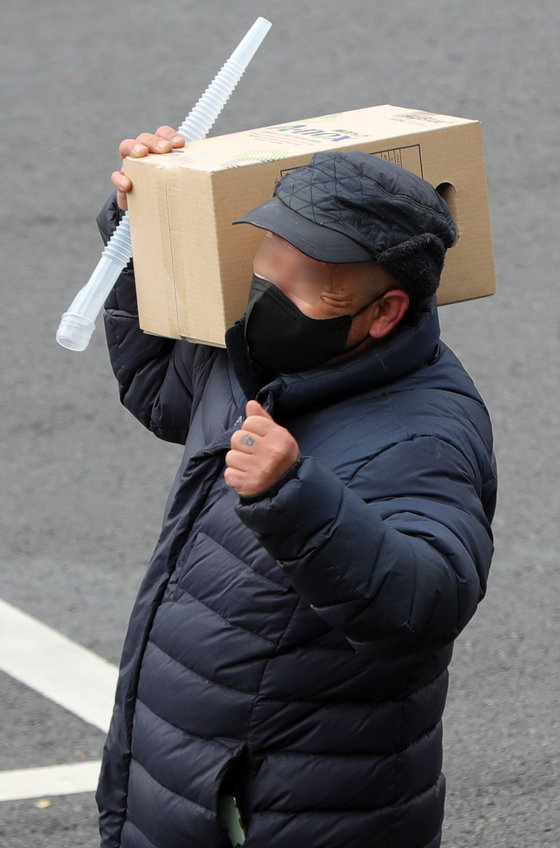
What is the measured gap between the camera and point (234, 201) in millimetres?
2705

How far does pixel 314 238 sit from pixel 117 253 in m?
0.78

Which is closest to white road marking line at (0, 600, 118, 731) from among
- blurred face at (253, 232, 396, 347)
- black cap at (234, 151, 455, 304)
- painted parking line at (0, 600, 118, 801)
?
painted parking line at (0, 600, 118, 801)

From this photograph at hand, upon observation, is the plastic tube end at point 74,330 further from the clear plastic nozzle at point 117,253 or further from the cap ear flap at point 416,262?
the cap ear flap at point 416,262

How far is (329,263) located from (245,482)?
18.4 inches

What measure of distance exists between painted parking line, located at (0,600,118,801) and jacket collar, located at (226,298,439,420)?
6.76 ft

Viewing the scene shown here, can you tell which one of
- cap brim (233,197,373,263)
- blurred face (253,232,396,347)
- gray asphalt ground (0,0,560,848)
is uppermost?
cap brim (233,197,373,263)

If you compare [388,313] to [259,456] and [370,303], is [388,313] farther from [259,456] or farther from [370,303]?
[259,456]

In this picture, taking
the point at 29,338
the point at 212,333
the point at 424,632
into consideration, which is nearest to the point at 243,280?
the point at 212,333

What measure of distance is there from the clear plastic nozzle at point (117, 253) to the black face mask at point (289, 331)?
0.53 m

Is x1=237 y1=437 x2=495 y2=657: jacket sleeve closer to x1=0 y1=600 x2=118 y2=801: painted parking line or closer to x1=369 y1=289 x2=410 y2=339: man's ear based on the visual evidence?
x1=369 y1=289 x2=410 y2=339: man's ear

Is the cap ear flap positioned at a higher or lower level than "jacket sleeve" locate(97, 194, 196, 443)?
higher

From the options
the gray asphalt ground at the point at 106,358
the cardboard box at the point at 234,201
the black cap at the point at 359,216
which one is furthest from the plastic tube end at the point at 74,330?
the gray asphalt ground at the point at 106,358

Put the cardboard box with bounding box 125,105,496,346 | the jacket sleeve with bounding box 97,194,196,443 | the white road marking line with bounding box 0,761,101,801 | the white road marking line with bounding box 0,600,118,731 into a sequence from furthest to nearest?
1. the white road marking line with bounding box 0,600,118,731
2. the white road marking line with bounding box 0,761,101,801
3. the jacket sleeve with bounding box 97,194,196,443
4. the cardboard box with bounding box 125,105,496,346

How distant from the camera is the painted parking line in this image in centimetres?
427
